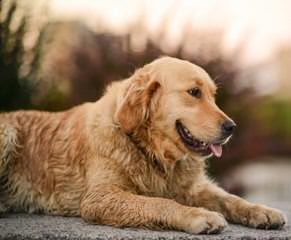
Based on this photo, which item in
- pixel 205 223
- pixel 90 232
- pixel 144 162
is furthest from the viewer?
pixel 144 162

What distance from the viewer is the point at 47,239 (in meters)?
5.08

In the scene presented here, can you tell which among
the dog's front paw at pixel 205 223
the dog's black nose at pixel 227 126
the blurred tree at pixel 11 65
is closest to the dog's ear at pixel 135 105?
the dog's black nose at pixel 227 126

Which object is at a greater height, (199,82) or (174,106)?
(199,82)

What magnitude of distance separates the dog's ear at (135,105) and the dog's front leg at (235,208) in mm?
682

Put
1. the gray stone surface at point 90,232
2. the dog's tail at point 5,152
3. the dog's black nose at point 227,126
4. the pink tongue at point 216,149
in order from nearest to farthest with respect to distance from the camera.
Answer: the gray stone surface at point 90,232, the dog's black nose at point 227,126, the pink tongue at point 216,149, the dog's tail at point 5,152

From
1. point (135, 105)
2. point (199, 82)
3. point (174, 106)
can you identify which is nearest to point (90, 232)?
point (135, 105)

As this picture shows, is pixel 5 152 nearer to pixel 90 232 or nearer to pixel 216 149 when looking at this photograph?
pixel 90 232

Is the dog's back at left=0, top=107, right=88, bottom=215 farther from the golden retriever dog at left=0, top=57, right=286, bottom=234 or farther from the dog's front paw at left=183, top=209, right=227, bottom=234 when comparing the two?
the dog's front paw at left=183, top=209, right=227, bottom=234

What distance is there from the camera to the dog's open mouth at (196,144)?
5.47 m

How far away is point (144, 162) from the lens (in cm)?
562

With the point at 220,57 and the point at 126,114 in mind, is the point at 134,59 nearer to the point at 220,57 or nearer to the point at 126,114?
the point at 220,57

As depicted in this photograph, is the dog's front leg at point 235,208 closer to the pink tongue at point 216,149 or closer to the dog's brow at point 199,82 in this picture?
the pink tongue at point 216,149

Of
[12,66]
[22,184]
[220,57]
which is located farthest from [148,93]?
[220,57]

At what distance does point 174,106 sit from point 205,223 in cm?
92
